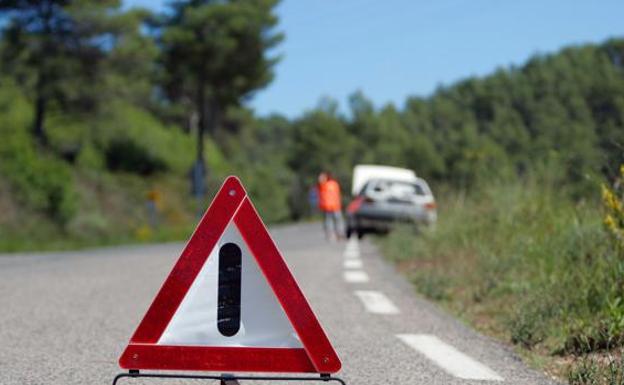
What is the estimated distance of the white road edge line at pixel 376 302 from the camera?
8484mm

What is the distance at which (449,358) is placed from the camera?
589cm

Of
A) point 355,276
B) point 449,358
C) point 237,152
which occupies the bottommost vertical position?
point 237,152

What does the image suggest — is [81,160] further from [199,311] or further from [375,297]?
[199,311]

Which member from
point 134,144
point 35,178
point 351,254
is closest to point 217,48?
point 134,144

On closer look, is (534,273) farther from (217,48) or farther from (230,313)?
(217,48)

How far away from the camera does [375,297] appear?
9.59 metres

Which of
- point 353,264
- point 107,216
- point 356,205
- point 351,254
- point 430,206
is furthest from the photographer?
point 107,216

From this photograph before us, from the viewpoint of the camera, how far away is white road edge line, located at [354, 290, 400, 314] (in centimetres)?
848

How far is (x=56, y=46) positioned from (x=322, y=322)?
35064mm

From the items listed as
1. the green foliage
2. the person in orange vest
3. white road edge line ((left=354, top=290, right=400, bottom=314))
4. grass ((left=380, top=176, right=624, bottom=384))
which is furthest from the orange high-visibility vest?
white road edge line ((left=354, top=290, right=400, bottom=314))

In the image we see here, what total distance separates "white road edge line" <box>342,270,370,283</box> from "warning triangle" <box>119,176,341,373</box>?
7345mm

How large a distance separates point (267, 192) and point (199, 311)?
57366 mm

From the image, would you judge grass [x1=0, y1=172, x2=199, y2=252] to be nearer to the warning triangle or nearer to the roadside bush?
the roadside bush

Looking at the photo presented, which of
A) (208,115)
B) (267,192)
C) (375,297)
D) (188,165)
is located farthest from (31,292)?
(208,115)
